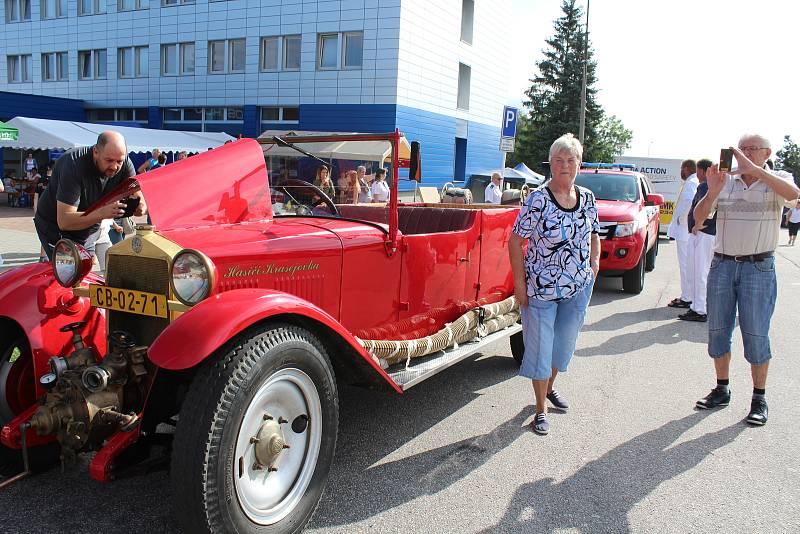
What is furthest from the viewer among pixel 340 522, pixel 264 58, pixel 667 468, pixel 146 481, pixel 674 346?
Result: pixel 264 58

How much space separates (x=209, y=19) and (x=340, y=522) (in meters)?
27.6

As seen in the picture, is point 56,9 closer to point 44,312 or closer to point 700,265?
point 700,265

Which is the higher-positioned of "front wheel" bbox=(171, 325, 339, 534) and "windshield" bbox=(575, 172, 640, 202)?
"windshield" bbox=(575, 172, 640, 202)

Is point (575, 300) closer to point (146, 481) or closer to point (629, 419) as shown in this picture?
point (629, 419)

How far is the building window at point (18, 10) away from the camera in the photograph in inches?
1260

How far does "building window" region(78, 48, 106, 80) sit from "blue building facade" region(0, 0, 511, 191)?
5 cm

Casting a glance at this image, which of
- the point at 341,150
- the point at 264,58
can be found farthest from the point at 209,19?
the point at 341,150

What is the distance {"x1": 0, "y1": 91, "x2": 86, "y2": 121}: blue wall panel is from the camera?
27.0m

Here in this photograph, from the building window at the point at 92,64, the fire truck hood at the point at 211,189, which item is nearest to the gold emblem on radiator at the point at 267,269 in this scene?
the fire truck hood at the point at 211,189

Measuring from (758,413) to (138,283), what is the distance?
13.3 ft

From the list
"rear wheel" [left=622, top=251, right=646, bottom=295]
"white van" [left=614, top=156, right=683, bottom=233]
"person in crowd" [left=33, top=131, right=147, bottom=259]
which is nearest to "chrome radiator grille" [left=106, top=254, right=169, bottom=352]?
"person in crowd" [left=33, top=131, right=147, bottom=259]

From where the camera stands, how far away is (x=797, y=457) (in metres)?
3.76

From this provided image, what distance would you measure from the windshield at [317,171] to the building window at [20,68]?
115ft

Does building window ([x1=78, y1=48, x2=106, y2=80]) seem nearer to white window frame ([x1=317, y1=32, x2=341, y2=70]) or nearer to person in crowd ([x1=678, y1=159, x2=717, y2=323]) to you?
white window frame ([x1=317, y1=32, x2=341, y2=70])
